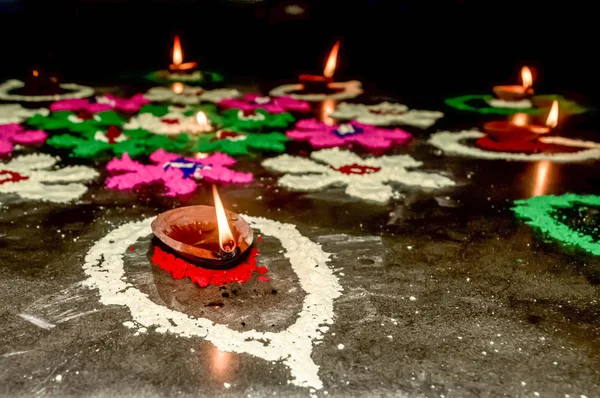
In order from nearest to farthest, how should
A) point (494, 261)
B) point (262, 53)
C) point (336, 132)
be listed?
point (494, 261) → point (336, 132) → point (262, 53)

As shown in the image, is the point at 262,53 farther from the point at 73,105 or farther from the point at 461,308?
the point at 461,308

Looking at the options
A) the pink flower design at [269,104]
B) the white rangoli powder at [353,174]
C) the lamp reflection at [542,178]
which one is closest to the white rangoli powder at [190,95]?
the pink flower design at [269,104]

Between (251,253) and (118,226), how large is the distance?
1235mm

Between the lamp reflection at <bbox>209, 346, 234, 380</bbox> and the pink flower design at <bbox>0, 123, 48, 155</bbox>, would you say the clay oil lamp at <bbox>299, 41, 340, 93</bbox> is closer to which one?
the pink flower design at <bbox>0, 123, 48, 155</bbox>

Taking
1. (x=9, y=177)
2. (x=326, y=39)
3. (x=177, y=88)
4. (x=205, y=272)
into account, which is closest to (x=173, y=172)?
(x=9, y=177)

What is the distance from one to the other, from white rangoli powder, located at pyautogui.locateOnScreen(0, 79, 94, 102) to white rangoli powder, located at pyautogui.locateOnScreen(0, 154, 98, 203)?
3.41 metres

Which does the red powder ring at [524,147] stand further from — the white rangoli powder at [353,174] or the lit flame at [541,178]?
the white rangoli powder at [353,174]

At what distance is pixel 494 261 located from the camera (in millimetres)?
4086

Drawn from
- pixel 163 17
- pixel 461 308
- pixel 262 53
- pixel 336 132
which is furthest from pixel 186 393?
pixel 163 17

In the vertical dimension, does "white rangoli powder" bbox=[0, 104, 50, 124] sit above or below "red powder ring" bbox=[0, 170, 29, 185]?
above

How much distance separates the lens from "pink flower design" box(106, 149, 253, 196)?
5453 mm

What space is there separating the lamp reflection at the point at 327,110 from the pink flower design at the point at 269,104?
10.2 inches

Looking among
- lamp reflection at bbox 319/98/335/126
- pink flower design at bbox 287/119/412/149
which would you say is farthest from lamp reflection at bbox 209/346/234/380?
lamp reflection at bbox 319/98/335/126

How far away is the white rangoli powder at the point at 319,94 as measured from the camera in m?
9.58
